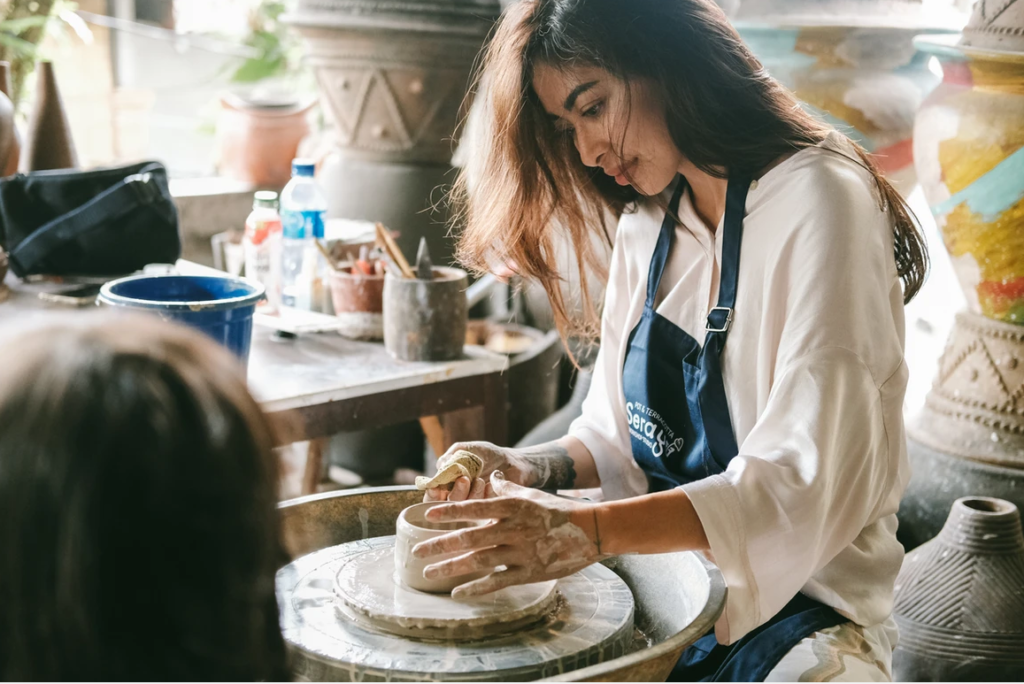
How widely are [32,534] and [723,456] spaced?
1186mm

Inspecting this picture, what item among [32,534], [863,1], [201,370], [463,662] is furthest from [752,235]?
[863,1]

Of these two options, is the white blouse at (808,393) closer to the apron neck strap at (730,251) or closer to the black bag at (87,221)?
the apron neck strap at (730,251)

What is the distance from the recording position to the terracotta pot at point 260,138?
4.03 metres

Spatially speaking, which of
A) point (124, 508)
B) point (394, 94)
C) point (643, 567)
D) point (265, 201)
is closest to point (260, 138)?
point (394, 94)

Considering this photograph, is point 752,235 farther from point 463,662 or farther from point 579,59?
point 463,662

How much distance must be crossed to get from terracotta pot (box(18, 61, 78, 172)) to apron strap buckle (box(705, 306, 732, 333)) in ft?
6.82

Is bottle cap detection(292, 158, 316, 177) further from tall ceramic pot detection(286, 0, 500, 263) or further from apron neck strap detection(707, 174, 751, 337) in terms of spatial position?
apron neck strap detection(707, 174, 751, 337)

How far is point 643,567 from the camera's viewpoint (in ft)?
5.44

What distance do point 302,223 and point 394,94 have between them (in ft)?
2.93

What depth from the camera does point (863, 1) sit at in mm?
3260

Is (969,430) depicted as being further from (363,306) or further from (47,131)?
(47,131)

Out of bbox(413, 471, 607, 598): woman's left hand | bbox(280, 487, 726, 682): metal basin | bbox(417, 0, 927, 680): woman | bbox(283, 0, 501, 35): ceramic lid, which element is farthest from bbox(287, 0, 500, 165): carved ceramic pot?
bbox(413, 471, 607, 598): woman's left hand

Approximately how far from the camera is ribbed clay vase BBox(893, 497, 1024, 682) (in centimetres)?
240

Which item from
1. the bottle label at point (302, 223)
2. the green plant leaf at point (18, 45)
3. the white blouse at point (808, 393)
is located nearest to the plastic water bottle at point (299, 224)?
the bottle label at point (302, 223)
